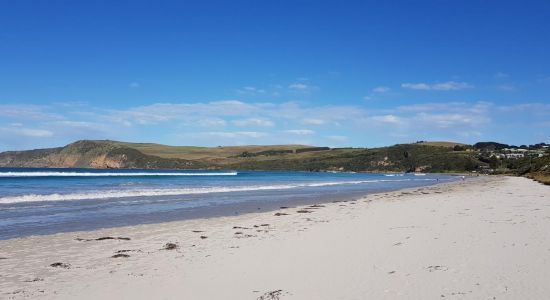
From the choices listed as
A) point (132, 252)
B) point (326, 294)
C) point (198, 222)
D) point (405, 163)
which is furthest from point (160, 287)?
point (405, 163)

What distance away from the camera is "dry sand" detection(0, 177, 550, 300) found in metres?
7.38

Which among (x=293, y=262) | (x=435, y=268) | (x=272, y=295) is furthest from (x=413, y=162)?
(x=272, y=295)

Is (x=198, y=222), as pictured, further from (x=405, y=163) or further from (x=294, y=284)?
(x=405, y=163)

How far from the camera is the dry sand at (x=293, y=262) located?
738 cm

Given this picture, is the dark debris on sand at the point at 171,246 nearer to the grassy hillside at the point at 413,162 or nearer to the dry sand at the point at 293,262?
the dry sand at the point at 293,262

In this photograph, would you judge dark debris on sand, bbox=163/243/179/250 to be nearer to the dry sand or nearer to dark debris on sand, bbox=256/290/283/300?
the dry sand

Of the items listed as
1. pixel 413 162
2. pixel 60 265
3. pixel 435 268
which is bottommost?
pixel 60 265

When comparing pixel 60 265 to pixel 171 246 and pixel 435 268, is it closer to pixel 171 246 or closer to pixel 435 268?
pixel 171 246

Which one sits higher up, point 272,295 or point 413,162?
point 413,162

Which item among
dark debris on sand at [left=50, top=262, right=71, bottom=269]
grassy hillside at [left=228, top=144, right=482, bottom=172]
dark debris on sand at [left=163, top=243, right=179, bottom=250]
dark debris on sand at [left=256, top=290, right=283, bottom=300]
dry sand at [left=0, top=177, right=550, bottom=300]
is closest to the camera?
dark debris on sand at [left=256, top=290, right=283, bottom=300]

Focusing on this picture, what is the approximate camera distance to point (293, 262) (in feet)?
31.5

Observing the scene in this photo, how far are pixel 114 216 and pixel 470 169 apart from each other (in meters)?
150

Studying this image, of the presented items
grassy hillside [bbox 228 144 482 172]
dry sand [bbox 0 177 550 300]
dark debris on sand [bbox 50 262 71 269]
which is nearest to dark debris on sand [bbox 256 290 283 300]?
dry sand [bbox 0 177 550 300]

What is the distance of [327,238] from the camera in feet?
42.0
